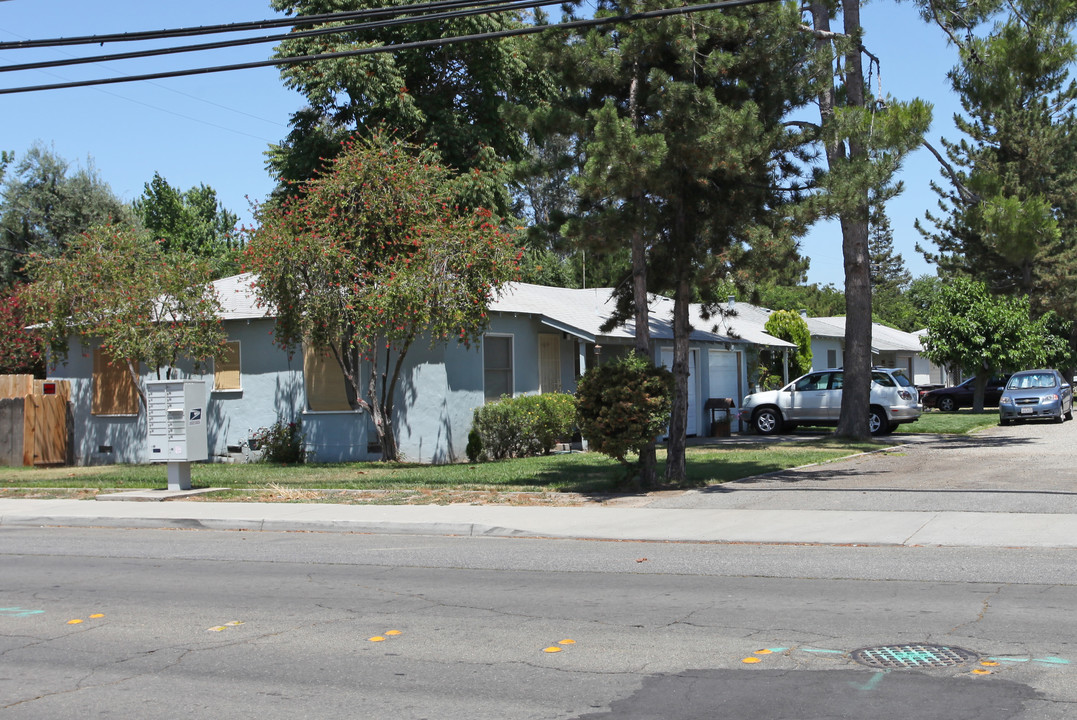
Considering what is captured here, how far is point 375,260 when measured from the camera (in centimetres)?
2014

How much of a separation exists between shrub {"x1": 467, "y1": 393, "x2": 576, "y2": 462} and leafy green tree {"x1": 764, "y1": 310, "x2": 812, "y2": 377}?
1459cm

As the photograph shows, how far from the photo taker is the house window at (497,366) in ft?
74.0

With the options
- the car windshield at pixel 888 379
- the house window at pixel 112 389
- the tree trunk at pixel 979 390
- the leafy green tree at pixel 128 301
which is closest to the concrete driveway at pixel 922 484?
the car windshield at pixel 888 379

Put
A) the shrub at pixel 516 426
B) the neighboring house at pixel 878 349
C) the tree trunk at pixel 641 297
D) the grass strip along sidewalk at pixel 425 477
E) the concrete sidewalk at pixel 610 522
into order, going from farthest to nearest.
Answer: the neighboring house at pixel 878 349
the shrub at pixel 516 426
the grass strip along sidewalk at pixel 425 477
the tree trunk at pixel 641 297
the concrete sidewalk at pixel 610 522

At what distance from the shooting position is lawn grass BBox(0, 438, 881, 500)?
1667 cm

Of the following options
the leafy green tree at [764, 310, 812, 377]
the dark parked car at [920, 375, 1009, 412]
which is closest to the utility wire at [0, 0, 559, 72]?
the leafy green tree at [764, 310, 812, 377]

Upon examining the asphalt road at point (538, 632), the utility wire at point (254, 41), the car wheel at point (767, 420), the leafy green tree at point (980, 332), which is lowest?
the asphalt road at point (538, 632)

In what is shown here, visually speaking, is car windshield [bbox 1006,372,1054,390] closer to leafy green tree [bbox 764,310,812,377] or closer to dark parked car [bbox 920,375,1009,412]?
leafy green tree [bbox 764,310,812,377]

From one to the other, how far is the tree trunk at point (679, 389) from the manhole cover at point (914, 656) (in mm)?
9477

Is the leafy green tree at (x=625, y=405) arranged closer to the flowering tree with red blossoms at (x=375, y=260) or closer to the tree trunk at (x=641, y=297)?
the tree trunk at (x=641, y=297)

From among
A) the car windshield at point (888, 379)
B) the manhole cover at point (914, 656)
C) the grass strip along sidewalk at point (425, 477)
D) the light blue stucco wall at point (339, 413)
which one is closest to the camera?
the manhole cover at point (914, 656)

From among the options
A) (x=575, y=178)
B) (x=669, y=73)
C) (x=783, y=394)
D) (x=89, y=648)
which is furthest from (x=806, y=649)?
(x=783, y=394)

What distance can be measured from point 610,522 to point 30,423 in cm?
1743

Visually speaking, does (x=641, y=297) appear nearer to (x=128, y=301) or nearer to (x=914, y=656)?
(x=914, y=656)
